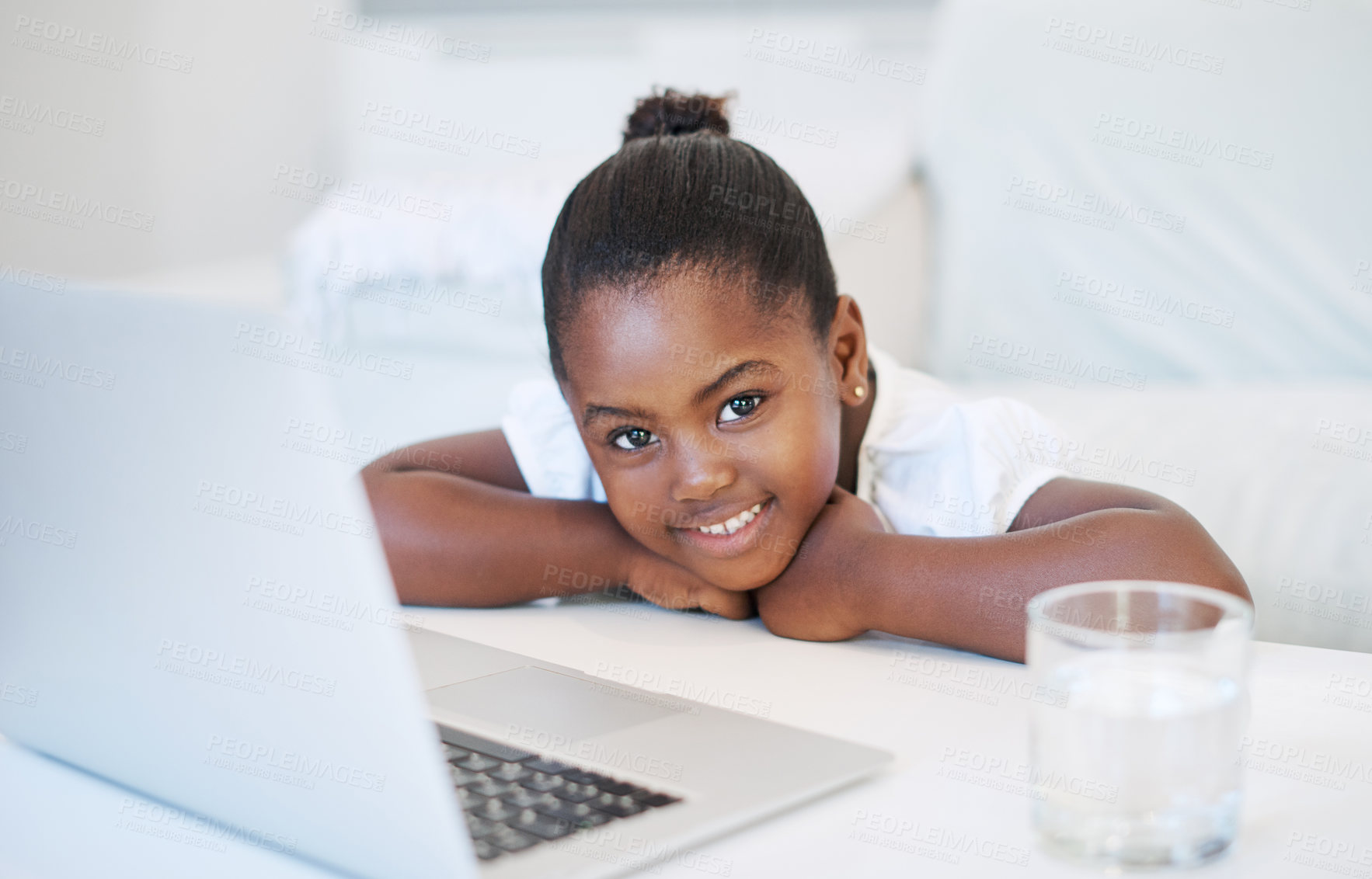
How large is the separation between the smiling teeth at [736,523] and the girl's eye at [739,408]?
0.07 m

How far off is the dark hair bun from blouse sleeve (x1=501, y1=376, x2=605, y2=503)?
0.25m

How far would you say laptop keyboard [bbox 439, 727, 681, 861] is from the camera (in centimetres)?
47

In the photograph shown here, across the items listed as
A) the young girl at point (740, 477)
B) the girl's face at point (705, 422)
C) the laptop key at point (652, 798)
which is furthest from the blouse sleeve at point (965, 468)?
the laptop key at point (652, 798)

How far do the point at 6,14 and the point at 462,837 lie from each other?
3.04 meters

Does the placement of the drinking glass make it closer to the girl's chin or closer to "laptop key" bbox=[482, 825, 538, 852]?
"laptop key" bbox=[482, 825, 538, 852]

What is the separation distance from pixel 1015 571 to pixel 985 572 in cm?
2

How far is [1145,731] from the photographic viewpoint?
18.0 inches

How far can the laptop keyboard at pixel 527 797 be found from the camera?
1.54 ft

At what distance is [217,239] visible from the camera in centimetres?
352

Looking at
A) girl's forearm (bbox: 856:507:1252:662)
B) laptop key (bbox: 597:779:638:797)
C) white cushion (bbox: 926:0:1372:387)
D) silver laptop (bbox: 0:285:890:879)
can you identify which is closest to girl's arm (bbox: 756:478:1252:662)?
girl's forearm (bbox: 856:507:1252:662)

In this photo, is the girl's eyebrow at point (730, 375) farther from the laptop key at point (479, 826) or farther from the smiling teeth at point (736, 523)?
the laptop key at point (479, 826)

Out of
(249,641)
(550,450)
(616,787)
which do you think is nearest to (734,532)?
(550,450)

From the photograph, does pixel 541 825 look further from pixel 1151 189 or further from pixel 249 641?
pixel 1151 189

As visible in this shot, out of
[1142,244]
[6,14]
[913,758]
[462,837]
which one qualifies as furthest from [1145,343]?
[6,14]
